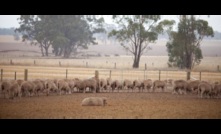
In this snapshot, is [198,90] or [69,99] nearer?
[69,99]

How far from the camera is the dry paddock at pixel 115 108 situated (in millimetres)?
12242

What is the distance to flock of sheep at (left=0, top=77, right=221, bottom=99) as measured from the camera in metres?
16.3

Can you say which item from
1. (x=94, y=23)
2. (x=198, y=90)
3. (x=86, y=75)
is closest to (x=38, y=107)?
(x=198, y=90)

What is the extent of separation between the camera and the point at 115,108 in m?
13.8

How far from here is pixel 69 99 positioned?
636 inches

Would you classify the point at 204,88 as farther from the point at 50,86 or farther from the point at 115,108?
the point at 50,86

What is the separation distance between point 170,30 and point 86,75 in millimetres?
11225

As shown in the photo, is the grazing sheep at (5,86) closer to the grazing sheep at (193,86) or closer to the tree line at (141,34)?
the grazing sheep at (193,86)

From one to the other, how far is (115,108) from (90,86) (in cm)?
523

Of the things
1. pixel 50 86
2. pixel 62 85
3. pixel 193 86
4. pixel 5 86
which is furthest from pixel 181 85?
pixel 5 86

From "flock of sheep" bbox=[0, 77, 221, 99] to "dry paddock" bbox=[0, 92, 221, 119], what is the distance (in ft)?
2.01

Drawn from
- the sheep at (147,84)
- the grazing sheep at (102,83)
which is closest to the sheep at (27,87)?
the grazing sheep at (102,83)

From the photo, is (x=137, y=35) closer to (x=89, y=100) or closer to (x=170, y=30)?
(x=170, y=30)
